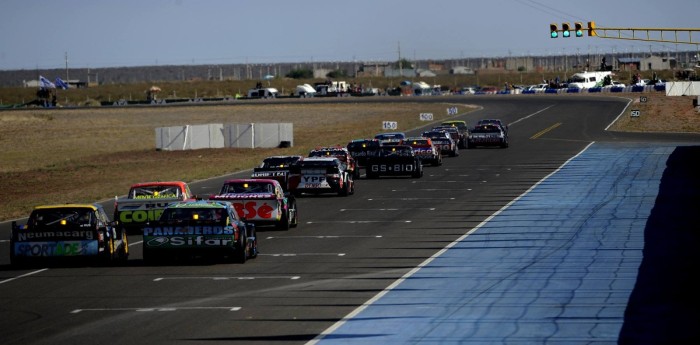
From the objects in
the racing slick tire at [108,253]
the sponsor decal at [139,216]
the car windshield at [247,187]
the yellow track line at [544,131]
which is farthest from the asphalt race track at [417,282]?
the yellow track line at [544,131]

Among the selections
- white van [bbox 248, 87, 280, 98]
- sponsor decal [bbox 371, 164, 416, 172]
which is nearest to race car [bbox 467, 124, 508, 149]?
sponsor decal [bbox 371, 164, 416, 172]

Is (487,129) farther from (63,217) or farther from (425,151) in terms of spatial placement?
(63,217)

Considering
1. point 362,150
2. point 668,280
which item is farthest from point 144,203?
point 362,150

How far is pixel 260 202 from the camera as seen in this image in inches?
1319

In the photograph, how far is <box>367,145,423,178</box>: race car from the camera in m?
54.2

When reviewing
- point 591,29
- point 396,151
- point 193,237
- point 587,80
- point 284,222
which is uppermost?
point 591,29

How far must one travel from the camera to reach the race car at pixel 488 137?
77.1 metres

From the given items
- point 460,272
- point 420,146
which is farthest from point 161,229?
point 420,146

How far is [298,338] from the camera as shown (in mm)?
17766

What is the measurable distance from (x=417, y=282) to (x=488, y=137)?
177 feet

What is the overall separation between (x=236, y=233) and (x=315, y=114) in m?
105

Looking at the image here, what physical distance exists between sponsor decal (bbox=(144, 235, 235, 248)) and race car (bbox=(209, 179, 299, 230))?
6802mm

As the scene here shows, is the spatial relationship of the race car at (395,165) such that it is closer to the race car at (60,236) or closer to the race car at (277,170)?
the race car at (277,170)

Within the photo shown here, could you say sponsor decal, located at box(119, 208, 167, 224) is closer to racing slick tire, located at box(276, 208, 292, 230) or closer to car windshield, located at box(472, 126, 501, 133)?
racing slick tire, located at box(276, 208, 292, 230)
